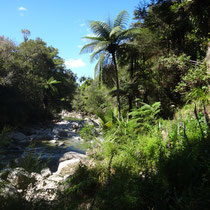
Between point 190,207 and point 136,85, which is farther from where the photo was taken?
point 136,85

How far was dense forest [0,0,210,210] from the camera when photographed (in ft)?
6.64

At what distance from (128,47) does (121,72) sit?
418cm

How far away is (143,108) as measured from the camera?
19.2 feet

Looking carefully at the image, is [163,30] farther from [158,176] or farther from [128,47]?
[158,176]

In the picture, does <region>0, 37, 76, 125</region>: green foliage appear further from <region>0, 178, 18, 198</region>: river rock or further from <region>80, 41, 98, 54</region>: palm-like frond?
<region>0, 178, 18, 198</region>: river rock

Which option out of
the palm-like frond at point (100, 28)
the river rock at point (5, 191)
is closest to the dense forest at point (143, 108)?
the palm-like frond at point (100, 28)

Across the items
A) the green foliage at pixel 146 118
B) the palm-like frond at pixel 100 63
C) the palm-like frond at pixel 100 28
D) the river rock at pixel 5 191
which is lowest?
the river rock at pixel 5 191

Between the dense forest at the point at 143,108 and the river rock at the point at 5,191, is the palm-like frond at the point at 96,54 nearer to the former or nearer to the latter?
the dense forest at the point at 143,108

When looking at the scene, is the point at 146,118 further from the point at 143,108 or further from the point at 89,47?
the point at 89,47

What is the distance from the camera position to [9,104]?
15.1m

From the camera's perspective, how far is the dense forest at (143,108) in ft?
6.64

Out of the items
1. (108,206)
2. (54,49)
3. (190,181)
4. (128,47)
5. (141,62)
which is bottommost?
(108,206)

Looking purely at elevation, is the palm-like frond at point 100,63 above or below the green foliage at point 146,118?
above

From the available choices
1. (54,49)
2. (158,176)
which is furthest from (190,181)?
(54,49)
